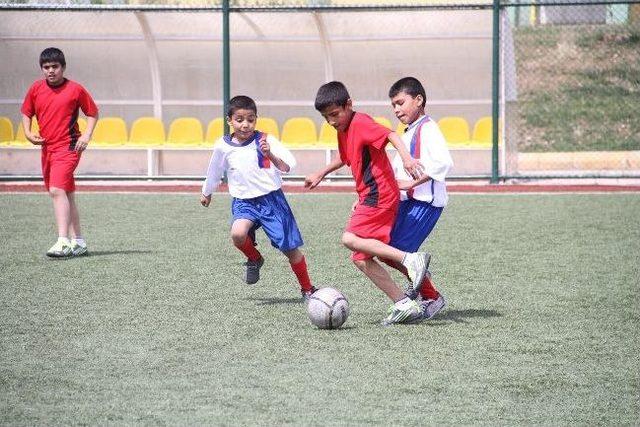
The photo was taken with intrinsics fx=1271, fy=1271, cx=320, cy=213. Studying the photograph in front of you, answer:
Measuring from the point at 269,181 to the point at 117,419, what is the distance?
346 centimetres

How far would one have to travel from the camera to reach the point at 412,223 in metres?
7.61

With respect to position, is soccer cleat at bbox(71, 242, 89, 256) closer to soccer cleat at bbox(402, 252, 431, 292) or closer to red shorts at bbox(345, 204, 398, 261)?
red shorts at bbox(345, 204, 398, 261)

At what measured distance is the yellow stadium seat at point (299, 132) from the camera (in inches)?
768

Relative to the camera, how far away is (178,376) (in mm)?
6094

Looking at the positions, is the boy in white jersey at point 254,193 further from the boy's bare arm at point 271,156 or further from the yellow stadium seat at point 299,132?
the yellow stadium seat at point 299,132

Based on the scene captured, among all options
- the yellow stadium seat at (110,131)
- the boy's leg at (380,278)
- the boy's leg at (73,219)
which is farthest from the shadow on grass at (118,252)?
the yellow stadium seat at (110,131)

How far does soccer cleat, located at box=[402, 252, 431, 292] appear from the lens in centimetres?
730

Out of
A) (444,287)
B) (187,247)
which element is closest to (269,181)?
(444,287)

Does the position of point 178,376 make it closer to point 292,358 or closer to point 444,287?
point 292,358

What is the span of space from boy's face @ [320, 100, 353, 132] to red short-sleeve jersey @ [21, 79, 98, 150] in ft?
13.5

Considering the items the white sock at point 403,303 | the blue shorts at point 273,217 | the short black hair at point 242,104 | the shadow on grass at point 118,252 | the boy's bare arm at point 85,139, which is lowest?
the white sock at point 403,303

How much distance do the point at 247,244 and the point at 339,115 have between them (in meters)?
1.55

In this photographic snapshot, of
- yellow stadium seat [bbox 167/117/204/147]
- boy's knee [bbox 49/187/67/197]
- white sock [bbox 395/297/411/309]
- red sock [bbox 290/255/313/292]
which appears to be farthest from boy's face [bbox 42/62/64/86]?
yellow stadium seat [bbox 167/117/204/147]

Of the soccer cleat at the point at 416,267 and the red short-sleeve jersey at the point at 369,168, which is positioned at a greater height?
the red short-sleeve jersey at the point at 369,168
